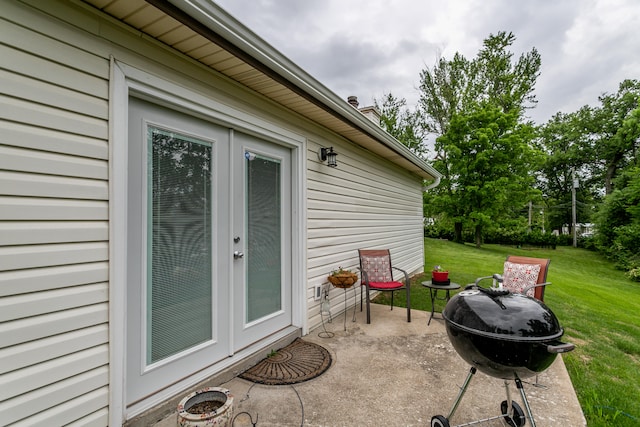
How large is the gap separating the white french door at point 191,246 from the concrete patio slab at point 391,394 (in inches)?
14.7

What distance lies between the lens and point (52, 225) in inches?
59.8

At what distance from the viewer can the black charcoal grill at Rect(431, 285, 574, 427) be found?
1.40 metres

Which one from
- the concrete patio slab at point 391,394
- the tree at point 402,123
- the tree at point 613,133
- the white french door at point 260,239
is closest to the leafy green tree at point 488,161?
the tree at point 402,123

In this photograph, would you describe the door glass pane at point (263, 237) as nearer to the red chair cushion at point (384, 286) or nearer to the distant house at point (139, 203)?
the distant house at point (139, 203)

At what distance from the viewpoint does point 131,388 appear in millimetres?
1884

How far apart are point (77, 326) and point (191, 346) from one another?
33.5 inches

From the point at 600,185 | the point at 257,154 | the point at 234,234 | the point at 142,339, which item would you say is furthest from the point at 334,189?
the point at 600,185

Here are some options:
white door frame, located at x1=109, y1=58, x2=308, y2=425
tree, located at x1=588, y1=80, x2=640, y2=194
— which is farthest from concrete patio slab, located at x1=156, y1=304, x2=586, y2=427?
tree, located at x1=588, y1=80, x2=640, y2=194

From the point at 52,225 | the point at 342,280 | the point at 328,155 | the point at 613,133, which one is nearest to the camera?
the point at 52,225

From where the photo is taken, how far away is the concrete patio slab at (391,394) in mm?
1965

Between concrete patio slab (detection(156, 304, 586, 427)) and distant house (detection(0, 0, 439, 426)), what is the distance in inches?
21.5

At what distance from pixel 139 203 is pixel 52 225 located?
1.61 ft

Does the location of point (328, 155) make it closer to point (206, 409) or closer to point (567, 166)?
point (206, 409)

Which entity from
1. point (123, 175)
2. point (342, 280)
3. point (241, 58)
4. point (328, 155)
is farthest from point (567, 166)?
point (123, 175)
